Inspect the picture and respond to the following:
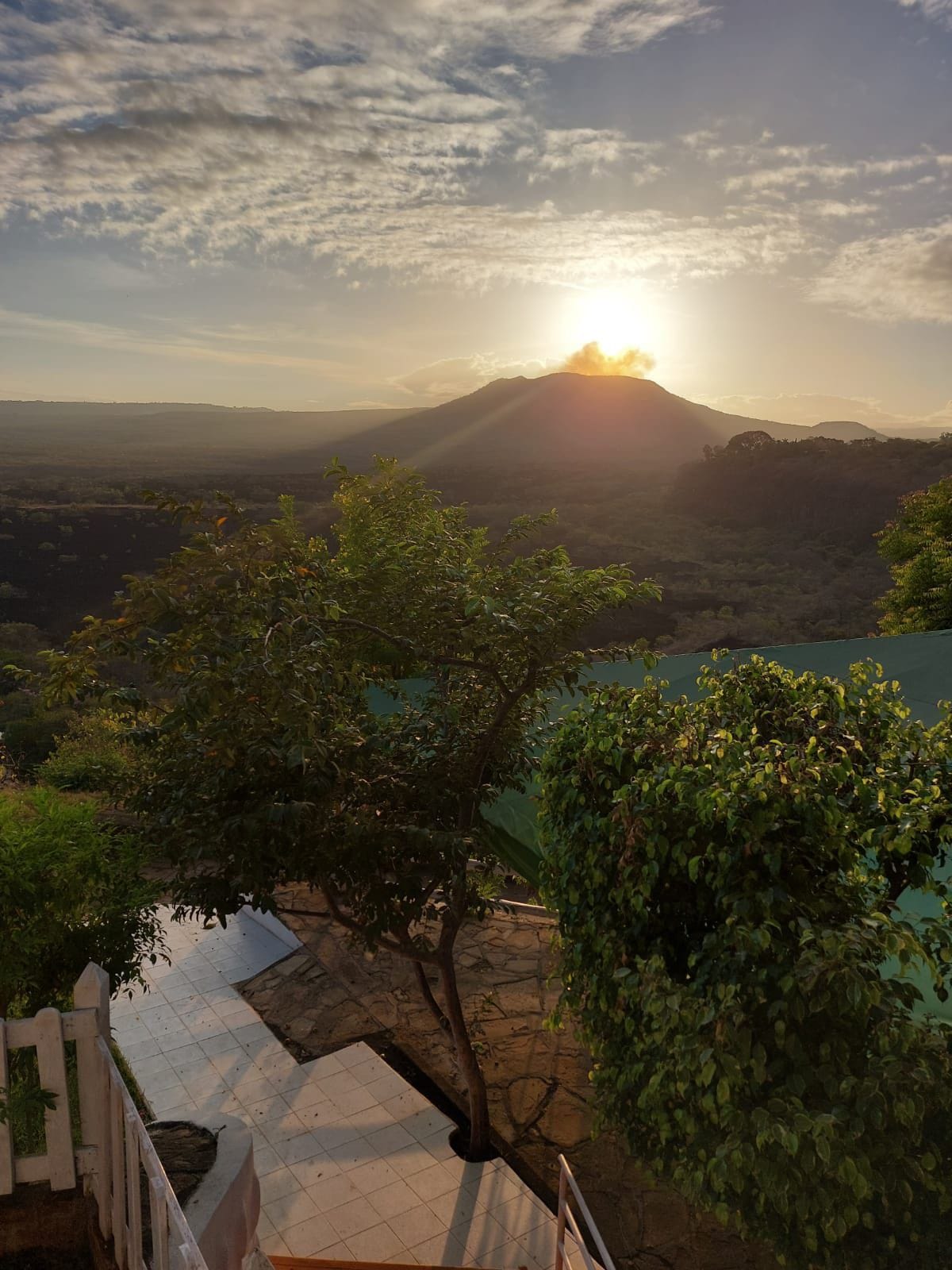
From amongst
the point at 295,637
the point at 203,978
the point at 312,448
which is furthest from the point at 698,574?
the point at 312,448

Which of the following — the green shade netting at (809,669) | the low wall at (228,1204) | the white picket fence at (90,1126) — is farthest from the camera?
Result: the green shade netting at (809,669)

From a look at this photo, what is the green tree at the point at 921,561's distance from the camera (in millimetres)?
14258

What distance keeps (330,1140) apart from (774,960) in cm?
473

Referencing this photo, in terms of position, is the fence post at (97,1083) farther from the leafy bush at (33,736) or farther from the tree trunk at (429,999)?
the leafy bush at (33,736)

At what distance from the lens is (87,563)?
46.6m

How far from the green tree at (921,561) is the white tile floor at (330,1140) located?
10.8m

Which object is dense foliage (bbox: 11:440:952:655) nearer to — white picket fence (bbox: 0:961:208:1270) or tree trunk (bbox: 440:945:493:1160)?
tree trunk (bbox: 440:945:493:1160)

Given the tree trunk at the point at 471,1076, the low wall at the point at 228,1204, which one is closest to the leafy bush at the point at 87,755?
the tree trunk at the point at 471,1076

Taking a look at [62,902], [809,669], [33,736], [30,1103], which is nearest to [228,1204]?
[30,1103]

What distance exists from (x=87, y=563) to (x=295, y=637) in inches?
1810

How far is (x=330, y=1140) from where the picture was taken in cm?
696

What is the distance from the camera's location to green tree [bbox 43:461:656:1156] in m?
4.60

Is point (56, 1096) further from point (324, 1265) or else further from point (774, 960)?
point (774, 960)

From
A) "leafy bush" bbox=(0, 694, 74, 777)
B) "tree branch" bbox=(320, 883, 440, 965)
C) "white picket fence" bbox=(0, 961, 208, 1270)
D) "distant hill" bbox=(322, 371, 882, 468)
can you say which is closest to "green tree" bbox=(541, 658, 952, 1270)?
"tree branch" bbox=(320, 883, 440, 965)
